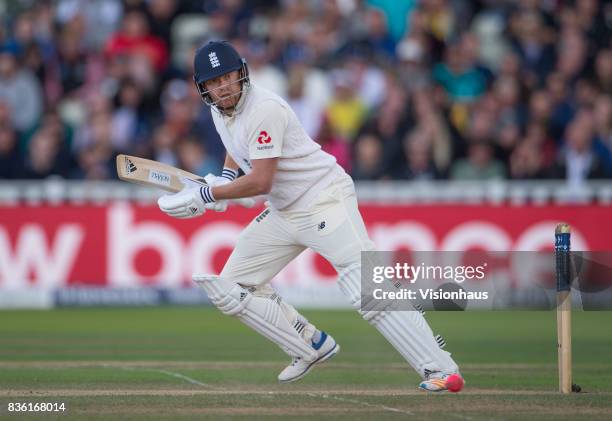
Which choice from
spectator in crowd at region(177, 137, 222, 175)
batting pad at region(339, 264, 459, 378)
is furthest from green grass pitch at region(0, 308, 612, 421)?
spectator in crowd at region(177, 137, 222, 175)

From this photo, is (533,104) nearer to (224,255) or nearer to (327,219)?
(224,255)

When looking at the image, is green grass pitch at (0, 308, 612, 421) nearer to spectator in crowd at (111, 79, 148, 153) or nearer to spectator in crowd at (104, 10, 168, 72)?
spectator in crowd at (111, 79, 148, 153)

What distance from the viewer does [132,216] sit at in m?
16.4

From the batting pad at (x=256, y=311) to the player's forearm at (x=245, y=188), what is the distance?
2.10 feet

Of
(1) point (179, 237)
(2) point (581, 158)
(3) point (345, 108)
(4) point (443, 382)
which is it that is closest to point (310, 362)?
(4) point (443, 382)

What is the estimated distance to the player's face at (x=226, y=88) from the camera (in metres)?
8.62

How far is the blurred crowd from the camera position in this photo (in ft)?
55.0

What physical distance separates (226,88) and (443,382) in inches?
96.0

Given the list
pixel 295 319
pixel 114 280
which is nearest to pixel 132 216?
pixel 114 280

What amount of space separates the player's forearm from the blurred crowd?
8094mm

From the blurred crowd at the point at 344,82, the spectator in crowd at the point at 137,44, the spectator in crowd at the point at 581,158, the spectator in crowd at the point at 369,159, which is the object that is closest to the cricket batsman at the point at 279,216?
the spectator in crowd at the point at 369,159

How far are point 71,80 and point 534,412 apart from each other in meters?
12.3

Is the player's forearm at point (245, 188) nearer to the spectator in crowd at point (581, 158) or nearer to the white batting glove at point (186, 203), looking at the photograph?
the white batting glove at point (186, 203)

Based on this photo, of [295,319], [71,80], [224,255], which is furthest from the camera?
[71,80]
